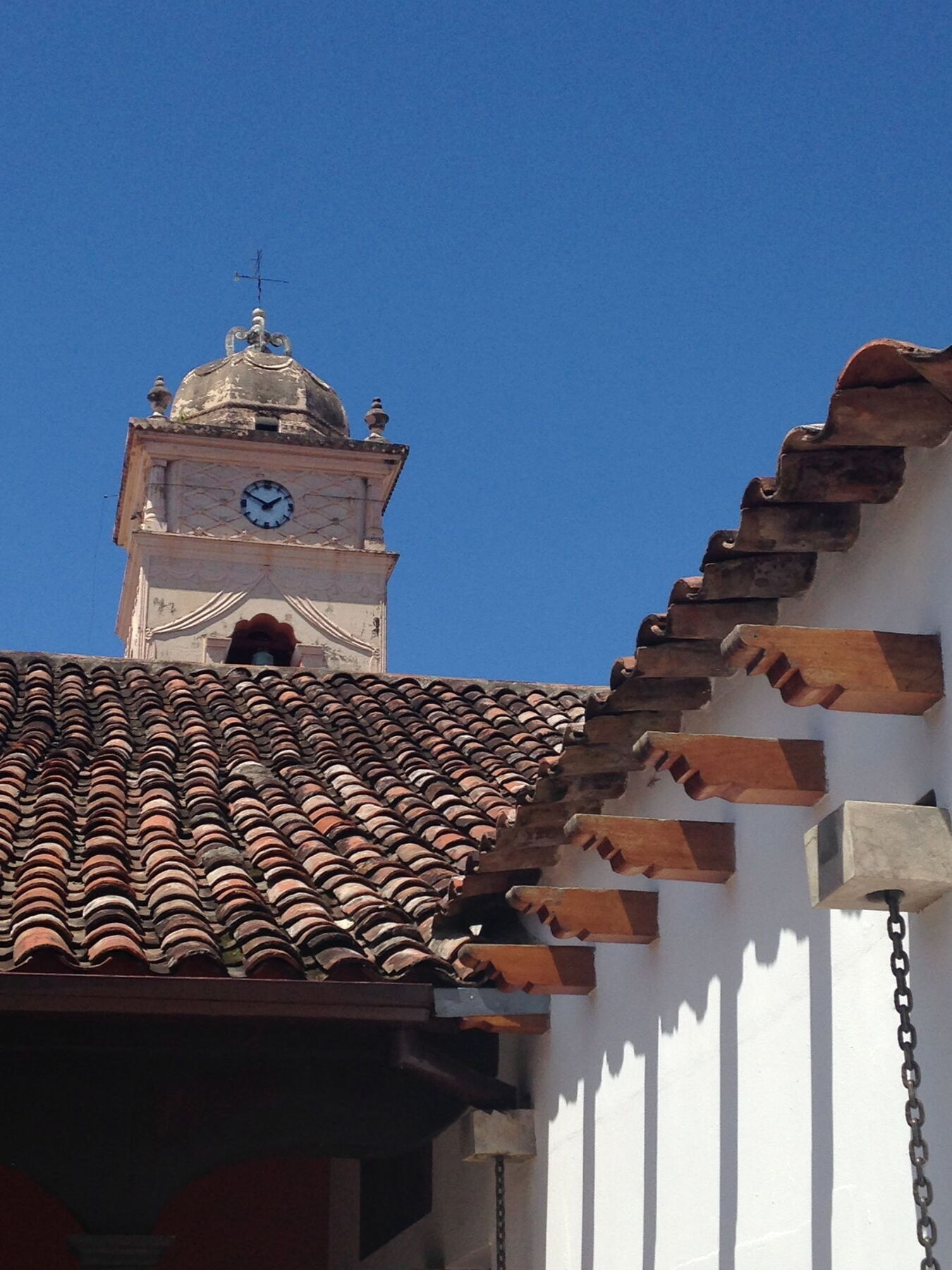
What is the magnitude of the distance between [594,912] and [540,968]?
21.7 inches

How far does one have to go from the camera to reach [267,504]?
2600 cm

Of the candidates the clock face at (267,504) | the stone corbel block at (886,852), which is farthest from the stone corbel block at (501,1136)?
the clock face at (267,504)

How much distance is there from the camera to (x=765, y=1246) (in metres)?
4.83

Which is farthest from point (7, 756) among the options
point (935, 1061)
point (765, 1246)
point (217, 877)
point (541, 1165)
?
point (935, 1061)

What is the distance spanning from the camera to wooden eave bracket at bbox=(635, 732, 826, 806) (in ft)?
15.6

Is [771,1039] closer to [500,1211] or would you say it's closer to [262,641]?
[500,1211]

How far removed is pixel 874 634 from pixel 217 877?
3.34 m

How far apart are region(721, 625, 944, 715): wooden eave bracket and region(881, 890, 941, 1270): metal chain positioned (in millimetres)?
471

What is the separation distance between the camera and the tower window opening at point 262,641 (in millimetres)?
24938

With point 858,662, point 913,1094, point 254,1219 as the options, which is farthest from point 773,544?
point 254,1219

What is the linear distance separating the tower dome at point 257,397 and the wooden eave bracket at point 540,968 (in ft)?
68.0

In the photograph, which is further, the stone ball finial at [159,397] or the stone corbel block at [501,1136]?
the stone ball finial at [159,397]

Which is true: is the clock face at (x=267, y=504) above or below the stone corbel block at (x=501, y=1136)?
above

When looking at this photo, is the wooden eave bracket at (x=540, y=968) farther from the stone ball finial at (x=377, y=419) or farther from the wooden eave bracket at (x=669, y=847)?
the stone ball finial at (x=377, y=419)
